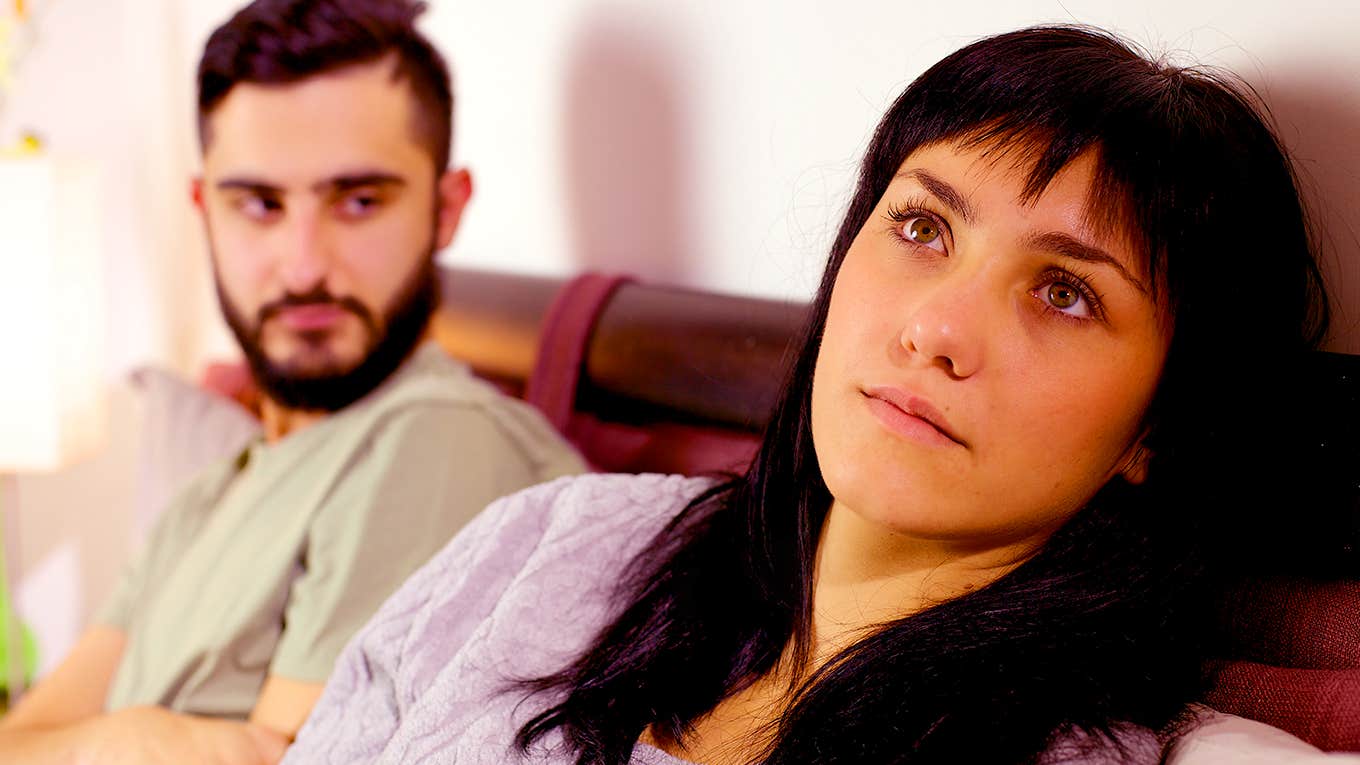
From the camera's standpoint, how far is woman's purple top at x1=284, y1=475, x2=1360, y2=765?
0.89 m

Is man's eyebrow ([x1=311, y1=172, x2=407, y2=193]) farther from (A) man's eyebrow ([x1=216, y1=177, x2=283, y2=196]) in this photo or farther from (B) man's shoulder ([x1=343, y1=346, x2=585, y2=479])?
(B) man's shoulder ([x1=343, y1=346, x2=585, y2=479])

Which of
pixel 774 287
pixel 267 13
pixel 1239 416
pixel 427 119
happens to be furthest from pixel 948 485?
pixel 267 13

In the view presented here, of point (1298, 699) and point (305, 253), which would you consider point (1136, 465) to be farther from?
point (305, 253)

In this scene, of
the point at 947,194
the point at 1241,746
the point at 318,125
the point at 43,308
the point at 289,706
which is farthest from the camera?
the point at 43,308

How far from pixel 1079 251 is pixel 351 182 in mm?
802

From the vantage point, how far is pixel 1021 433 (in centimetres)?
70

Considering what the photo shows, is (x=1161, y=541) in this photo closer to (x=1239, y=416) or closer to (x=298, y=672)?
(x=1239, y=416)

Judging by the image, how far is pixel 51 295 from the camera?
5.82ft

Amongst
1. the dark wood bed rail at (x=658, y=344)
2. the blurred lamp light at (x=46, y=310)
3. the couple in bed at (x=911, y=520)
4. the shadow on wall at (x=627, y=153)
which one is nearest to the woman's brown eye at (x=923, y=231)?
the couple in bed at (x=911, y=520)

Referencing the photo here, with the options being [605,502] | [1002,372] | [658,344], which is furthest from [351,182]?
[1002,372]

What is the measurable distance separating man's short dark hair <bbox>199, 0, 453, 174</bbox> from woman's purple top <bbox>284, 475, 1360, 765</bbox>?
49 centimetres

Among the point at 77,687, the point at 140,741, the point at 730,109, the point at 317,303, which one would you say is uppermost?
the point at 730,109

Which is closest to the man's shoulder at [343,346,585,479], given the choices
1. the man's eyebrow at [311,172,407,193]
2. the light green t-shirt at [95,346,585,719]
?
the light green t-shirt at [95,346,585,719]

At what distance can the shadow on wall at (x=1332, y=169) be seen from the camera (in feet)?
2.74
